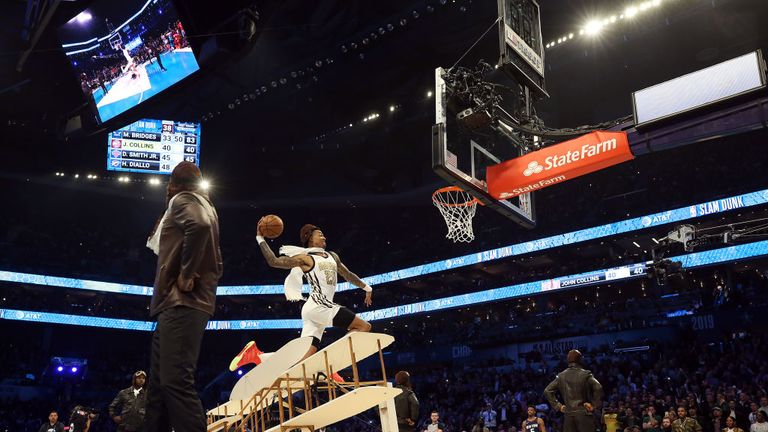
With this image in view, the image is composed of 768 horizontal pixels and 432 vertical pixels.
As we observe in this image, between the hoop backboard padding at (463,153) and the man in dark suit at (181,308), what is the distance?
5.45 meters

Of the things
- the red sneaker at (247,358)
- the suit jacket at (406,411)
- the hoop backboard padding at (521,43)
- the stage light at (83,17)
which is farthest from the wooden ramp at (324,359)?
the stage light at (83,17)

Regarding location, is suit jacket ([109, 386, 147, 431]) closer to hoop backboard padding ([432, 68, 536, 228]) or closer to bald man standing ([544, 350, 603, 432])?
hoop backboard padding ([432, 68, 536, 228])

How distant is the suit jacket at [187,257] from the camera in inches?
118

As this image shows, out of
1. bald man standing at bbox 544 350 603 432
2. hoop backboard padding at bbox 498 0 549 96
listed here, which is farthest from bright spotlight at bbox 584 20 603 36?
bald man standing at bbox 544 350 603 432

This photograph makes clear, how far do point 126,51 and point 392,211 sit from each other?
70.6 feet

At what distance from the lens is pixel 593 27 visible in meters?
18.7

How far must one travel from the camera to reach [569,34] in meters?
19.3

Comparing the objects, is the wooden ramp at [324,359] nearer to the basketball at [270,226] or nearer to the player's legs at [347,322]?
the player's legs at [347,322]

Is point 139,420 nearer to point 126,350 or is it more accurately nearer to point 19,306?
point 19,306

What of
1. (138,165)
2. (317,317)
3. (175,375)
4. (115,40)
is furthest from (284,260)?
(138,165)

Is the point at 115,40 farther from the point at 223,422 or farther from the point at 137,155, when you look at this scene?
the point at 137,155

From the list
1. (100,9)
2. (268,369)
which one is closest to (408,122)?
(100,9)

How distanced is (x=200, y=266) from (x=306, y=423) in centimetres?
277

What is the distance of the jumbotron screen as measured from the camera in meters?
12.9
